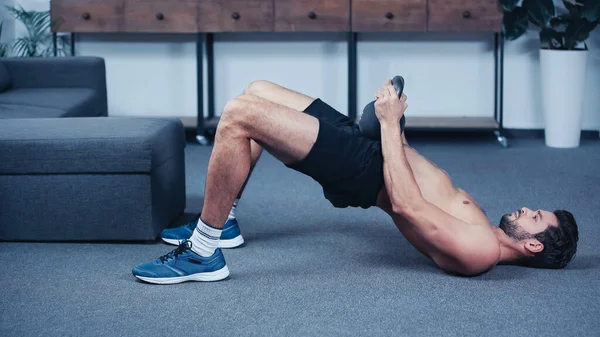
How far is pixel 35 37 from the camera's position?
18.5 feet

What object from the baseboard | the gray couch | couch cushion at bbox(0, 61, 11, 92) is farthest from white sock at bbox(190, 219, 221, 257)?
the baseboard

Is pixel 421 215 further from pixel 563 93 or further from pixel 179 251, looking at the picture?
pixel 563 93

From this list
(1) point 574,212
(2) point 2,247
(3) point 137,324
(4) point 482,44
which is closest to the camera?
(3) point 137,324

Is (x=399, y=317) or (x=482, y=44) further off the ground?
Answer: (x=482, y=44)

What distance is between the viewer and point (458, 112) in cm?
577

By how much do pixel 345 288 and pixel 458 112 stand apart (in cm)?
323

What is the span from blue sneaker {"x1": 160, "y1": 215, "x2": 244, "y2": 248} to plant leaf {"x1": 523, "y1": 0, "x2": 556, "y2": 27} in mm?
2671

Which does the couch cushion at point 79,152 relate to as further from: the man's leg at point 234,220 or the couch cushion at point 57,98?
the couch cushion at point 57,98

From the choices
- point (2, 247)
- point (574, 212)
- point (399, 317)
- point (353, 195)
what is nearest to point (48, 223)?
point (2, 247)

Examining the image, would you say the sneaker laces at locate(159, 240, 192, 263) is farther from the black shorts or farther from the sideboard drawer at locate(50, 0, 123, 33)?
the sideboard drawer at locate(50, 0, 123, 33)

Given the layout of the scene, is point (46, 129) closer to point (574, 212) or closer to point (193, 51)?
point (574, 212)

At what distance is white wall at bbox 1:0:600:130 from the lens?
568 centimetres

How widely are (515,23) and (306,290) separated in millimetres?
2989

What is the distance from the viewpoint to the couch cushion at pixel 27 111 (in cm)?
393
